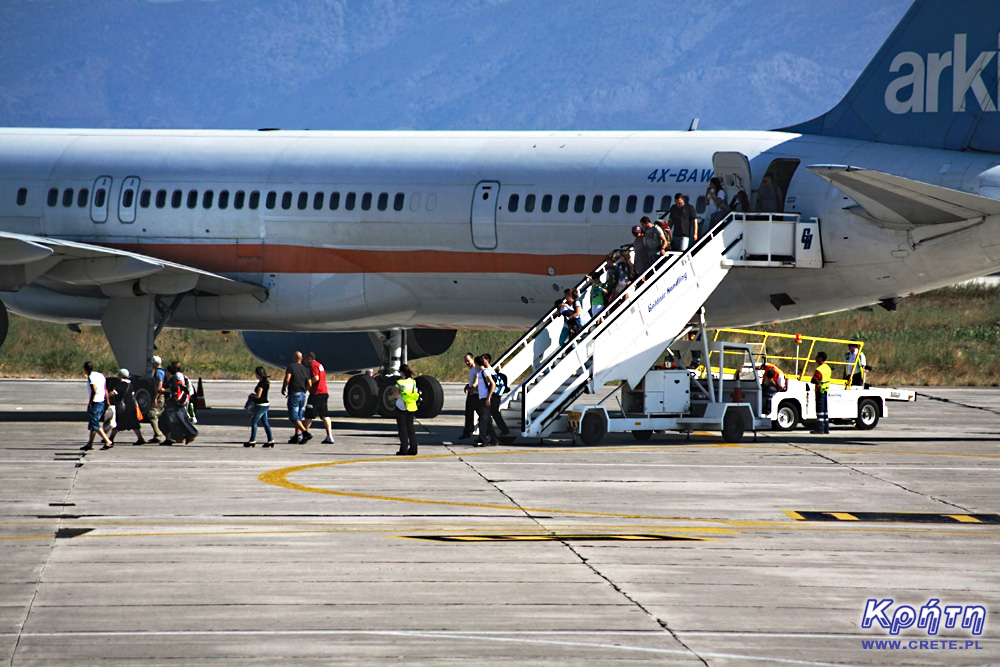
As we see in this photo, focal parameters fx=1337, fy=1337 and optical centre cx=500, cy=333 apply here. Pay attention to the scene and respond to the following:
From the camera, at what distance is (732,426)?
28219 millimetres

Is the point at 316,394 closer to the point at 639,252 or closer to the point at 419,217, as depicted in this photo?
the point at 419,217

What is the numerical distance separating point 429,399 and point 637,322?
8920mm

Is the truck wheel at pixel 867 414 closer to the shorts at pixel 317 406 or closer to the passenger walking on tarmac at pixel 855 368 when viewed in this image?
the passenger walking on tarmac at pixel 855 368

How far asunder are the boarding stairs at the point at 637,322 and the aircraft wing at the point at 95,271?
8.03 metres

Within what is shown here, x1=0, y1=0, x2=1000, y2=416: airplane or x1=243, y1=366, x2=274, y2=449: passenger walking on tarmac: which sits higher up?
x1=0, y1=0, x2=1000, y2=416: airplane

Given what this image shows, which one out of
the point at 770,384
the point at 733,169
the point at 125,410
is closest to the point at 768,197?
the point at 733,169

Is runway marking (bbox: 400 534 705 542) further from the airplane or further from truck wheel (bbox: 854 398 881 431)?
truck wheel (bbox: 854 398 881 431)

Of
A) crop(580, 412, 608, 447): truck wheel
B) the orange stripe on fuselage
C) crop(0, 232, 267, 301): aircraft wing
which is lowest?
crop(580, 412, 608, 447): truck wheel

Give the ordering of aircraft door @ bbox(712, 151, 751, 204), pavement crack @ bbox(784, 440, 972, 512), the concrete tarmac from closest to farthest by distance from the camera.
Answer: the concrete tarmac, pavement crack @ bbox(784, 440, 972, 512), aircraft door @ bbox(712, 151, 751, 204)

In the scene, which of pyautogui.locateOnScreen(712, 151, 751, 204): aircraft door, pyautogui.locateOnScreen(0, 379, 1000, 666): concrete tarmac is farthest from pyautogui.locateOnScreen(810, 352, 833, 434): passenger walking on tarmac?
pyautogui.locateOnScreen(712, 151, 751, 204): aircraft door

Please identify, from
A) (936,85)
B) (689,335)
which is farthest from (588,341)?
(936,85)

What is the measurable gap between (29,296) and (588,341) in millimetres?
14718

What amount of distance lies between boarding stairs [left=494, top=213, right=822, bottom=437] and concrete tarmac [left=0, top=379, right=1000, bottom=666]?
1248 millimetres

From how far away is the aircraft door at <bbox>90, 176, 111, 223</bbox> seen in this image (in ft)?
107
